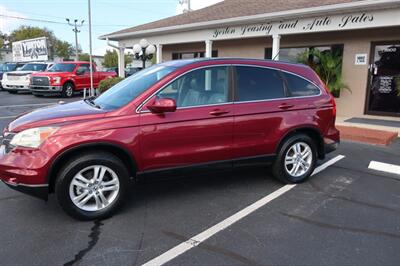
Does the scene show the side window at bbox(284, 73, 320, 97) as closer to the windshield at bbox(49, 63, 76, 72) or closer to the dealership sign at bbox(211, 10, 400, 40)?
the dealership sign at bbox(211, 10, 400, 40)

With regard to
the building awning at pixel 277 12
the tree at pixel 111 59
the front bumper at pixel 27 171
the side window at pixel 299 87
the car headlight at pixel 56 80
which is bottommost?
the front bumper at pixel 27 171

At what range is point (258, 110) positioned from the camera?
180 inches

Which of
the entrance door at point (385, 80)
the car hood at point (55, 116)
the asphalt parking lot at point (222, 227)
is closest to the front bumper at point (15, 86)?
the asphalt parking lot at point (222, 227)

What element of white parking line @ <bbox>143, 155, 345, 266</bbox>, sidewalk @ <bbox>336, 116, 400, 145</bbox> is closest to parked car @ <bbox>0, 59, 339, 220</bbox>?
white parking line @ <bbox>143, 155, 345, 266</bbox>

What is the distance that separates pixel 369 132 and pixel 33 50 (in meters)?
29.0

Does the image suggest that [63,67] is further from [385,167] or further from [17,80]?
[385,167]

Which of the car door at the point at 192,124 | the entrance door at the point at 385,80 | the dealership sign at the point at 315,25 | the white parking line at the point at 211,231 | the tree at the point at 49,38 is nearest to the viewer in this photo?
the white parking line at the point at 211,231

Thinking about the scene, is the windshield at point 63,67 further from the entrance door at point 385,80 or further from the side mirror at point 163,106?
the side mirror at point 163,106

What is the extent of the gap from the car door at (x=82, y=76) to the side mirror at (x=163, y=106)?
1624cm

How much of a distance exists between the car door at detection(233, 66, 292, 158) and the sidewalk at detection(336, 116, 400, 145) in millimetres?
4048

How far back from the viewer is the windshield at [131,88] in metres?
4.07

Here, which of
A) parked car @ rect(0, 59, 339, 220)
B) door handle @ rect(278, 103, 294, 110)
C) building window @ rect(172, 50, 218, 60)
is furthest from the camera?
building window @ rect(172, 50, 218, 60)

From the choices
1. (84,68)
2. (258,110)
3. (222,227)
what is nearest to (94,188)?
(222,227)

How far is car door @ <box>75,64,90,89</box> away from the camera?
741 inches
